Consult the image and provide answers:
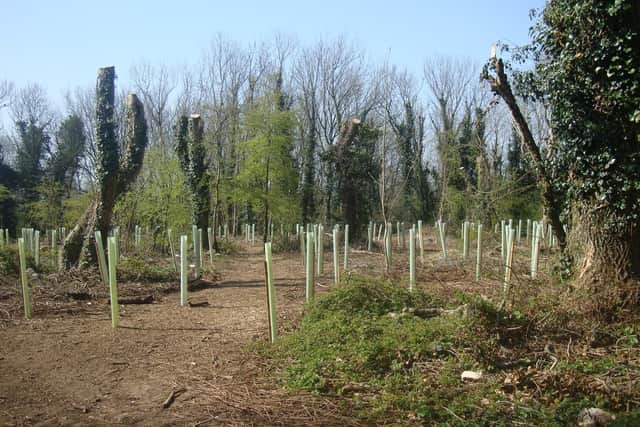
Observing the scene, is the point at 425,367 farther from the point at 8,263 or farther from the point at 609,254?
the point at 8,263

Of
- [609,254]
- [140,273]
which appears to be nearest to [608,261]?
[609,254]

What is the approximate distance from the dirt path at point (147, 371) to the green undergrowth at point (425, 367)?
0.34 m

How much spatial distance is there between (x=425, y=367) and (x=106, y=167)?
31.1 ft

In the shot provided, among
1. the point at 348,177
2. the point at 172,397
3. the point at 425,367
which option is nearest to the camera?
the point at 172,397

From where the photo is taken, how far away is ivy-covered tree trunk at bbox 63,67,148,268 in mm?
11867

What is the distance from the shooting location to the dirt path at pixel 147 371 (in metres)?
4.24

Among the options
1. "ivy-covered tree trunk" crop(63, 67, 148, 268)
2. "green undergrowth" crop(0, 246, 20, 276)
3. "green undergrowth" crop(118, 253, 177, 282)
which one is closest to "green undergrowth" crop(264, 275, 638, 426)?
"green undergrowth" crop(118, 253, 177, 282)

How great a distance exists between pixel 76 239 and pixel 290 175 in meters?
11.7

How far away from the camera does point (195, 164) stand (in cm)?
2094

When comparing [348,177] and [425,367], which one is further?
[348,177]

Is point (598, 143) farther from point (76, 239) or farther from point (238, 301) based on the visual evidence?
point (76, 239)

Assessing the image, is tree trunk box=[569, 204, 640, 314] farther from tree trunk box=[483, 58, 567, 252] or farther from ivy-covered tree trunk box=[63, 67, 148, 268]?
ivy-covered tree trunk box=[63, 67, 148, 268]

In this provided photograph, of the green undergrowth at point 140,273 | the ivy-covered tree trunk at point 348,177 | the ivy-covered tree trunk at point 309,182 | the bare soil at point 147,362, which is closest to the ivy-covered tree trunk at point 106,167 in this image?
the green undergrowth at point 140,273

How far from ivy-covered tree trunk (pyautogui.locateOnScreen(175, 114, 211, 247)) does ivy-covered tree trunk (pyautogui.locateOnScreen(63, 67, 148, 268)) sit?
7755mm
